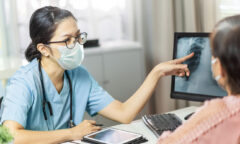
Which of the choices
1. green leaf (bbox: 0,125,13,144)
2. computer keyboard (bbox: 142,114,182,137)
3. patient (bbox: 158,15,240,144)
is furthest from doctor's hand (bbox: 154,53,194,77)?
green leaf (bbox: 0,125,13,144)

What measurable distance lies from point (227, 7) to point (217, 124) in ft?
5.12

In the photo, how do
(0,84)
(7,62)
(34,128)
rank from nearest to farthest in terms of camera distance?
(34,128)
(0,84)
(7,62)

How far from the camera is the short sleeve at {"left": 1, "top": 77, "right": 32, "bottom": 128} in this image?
1.60 m

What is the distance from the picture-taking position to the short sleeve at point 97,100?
1873 mm

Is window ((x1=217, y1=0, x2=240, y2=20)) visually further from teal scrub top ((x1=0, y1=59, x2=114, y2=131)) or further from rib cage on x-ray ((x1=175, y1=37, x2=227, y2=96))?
teal scrub top ((x1=0, y1=59, x2=114, y2=131))

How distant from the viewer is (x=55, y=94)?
1.79m

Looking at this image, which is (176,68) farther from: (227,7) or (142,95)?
(227,7)

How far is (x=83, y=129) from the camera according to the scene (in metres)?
1.63

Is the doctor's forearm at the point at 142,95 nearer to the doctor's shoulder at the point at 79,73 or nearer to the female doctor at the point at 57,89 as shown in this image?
the female doctor at the point at 57,89

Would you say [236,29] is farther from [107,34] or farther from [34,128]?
[107,34]

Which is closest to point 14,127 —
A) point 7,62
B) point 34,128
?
point 34,128

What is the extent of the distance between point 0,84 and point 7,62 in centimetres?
22

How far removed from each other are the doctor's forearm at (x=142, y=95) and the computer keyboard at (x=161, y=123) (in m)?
0.09

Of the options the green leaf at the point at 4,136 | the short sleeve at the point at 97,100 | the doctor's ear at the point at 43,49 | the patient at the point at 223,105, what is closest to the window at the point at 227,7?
the short sleeve at the point at 97,100
